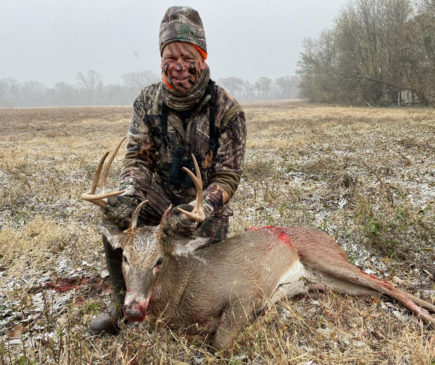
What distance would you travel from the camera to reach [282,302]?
3002 mm

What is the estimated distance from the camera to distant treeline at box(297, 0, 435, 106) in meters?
25.0

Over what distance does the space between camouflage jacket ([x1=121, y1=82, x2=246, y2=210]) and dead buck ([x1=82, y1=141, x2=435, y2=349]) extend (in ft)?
2.19

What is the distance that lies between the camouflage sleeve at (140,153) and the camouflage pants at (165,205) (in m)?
0.11

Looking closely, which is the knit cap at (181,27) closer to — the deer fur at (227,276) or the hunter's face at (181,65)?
the hunter's face at (181,65)

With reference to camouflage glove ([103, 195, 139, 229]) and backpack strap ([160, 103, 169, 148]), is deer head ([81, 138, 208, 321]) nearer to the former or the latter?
camouflage glove ([103, 195, 139, 229])

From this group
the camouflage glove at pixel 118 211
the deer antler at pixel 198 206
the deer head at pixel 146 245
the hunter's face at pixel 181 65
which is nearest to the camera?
the deer head at pixel 146 245

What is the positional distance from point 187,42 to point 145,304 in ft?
7.20

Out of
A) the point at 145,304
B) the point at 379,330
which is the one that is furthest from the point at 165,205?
the point at 379,330

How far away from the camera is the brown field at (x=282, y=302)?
2.46 meters

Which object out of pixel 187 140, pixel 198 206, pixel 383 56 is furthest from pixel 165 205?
pixel 383 56

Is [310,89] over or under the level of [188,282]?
over

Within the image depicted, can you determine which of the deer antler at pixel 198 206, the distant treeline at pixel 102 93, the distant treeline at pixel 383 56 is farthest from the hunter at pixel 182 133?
the distant treeline at pixel 102 93

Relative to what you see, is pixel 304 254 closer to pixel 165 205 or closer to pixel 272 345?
pixel 272 345

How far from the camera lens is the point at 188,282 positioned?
9.04 ft
